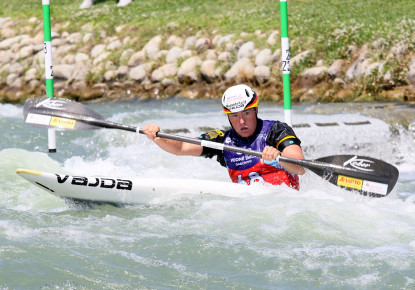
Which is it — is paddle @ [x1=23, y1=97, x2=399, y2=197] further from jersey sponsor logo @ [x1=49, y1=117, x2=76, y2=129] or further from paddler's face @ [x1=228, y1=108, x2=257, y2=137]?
jersey sponsor logo @ [x1=49, y1=117, x2=76, y2=129]

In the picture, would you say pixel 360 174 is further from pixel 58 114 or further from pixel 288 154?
pixel 58 114

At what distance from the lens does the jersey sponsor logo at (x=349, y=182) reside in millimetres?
5480

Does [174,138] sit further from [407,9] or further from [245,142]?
[407,9]

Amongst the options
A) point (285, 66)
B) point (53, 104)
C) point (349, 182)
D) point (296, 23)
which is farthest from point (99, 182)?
point (296, 23)

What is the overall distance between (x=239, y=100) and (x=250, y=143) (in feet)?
1.45

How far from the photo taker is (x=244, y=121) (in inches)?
220

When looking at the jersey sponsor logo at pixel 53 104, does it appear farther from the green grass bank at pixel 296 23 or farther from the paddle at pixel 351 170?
the green grass bank at pixel 296 23

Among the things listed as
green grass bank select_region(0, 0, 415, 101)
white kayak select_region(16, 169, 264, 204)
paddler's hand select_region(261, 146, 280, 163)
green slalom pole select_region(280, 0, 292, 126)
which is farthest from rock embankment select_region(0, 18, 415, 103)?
paddler's hand select_region(261, 146, 280, 163)

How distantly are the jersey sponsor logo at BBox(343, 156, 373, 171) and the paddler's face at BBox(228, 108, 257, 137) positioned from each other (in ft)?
2.59

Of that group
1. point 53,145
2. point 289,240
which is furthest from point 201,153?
point 53,145

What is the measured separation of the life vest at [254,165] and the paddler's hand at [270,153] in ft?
1.03

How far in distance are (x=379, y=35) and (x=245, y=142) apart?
27.4ft

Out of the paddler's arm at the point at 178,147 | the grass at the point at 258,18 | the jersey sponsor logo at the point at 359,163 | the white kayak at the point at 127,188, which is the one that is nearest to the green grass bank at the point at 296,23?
the grass at the point at 258,18

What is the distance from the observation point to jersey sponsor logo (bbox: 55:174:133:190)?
5559 mm
